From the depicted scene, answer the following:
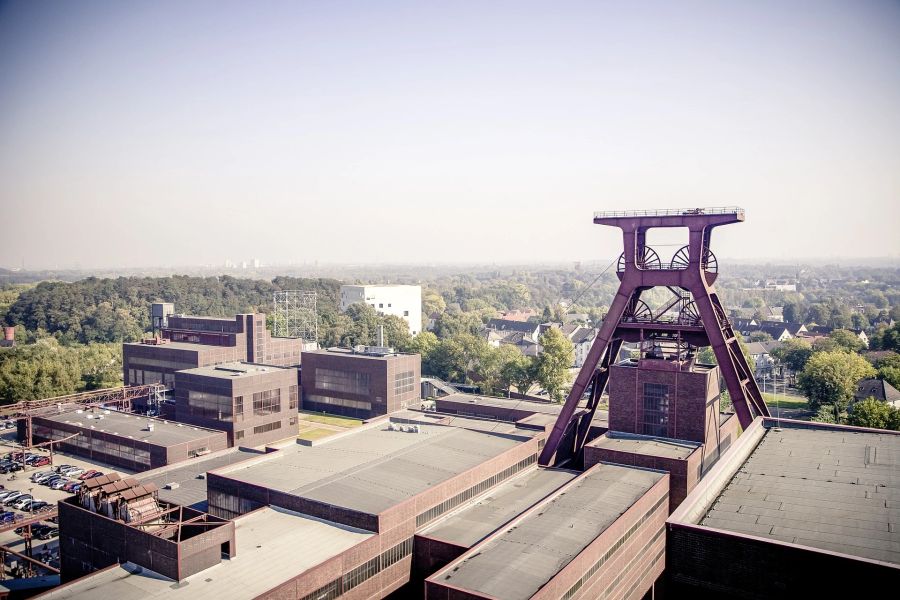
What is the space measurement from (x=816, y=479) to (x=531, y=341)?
9743 centimetres

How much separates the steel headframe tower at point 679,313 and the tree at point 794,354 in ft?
214

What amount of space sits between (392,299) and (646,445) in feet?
369

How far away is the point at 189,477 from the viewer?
45375 mm

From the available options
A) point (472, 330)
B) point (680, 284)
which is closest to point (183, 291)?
point (472, 330)

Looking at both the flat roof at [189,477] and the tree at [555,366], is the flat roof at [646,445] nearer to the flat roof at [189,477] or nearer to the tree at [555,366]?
the flat roof at [189,477]

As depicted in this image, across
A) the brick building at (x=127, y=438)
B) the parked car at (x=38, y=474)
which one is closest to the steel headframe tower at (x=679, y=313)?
the brick building at (x=127, y=438)

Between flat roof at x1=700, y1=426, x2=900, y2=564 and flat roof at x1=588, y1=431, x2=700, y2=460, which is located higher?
flat roof at x1=700, y1=426, x2=900, y2=564

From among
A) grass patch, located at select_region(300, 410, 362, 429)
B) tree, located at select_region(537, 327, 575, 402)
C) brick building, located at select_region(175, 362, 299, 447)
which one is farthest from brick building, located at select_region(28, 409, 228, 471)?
tree, located at select_region(537, 327, 575, 402)

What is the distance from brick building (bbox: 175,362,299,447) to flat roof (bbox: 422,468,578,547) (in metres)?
31.6

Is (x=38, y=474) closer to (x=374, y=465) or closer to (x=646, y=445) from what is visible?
(x=374, y=465)

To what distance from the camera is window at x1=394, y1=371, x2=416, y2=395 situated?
75.6m

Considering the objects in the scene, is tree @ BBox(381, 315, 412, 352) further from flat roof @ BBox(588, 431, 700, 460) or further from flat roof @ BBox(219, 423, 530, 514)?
flat roof @ BBox(588, 431, 700, 460)

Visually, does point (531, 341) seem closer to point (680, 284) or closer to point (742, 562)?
point (680, 284)

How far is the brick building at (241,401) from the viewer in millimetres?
62344
